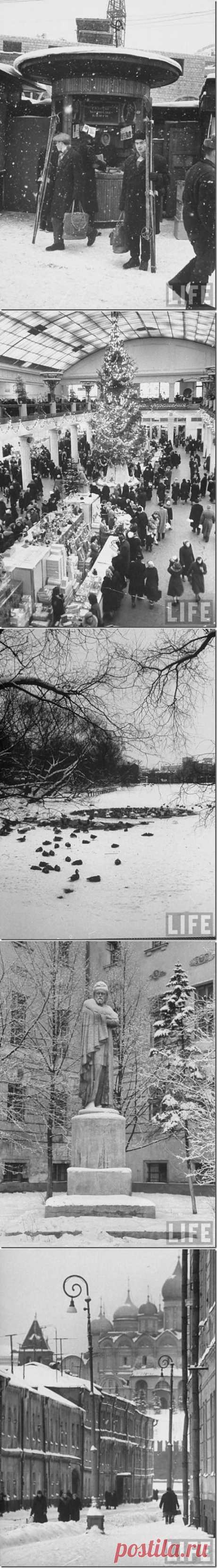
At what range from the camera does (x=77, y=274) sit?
576 centimetres

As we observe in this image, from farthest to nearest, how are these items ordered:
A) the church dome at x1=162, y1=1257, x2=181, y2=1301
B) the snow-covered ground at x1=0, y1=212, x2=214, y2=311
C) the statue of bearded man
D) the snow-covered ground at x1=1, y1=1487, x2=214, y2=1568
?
the snow-covered ground at x1=0, y1=212, x2=214, y2=311 < the statue of bearded man < the church dome at x1=162, y1=1257, x2=181, y2=1301 < the snow-covered ground at x1=1, y1=1487, x2=214, y2=1568

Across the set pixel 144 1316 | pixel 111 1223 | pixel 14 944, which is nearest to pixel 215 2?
pixel 14 944

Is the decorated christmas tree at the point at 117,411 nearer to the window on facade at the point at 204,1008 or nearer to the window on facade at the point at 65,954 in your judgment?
the window on facade at the point at 65,954

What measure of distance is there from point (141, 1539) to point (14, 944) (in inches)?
93.2

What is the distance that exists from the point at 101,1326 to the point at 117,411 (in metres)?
3.71

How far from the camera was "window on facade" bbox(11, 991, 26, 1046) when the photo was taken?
567cm

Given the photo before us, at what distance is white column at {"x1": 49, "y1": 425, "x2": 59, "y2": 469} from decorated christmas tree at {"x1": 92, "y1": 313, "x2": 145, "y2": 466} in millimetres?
155

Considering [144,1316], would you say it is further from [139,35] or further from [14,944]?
[139,35]

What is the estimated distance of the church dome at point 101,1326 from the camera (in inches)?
216

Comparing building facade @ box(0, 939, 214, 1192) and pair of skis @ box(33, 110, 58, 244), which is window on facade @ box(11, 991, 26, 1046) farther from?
pair of skis @ box(33, 110, 58, 244)

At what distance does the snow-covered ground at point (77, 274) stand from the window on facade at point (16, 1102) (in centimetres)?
320

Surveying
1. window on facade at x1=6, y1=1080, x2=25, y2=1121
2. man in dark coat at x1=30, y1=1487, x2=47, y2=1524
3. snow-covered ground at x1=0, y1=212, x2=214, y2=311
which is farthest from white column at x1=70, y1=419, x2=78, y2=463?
man in dark coat at x1=30, y1=1487, x2=47, y2=1524

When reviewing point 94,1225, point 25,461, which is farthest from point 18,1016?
point 25,461

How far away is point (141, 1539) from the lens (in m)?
5.41
